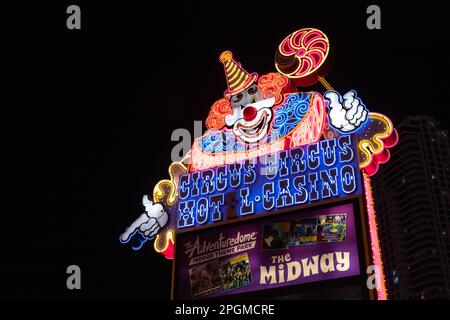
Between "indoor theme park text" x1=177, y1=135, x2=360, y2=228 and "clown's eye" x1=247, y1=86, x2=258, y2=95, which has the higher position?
"clown's eye" x1=247, y1=86, x2=258, y2=95

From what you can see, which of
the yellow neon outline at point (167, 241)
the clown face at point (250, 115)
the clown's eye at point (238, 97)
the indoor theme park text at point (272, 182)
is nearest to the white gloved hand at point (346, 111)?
the indoor theme park text at point (272, 182)

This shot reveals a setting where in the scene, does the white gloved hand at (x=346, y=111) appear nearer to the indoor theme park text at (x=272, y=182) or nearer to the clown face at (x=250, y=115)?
the indoor theme park text at (x=272, y=182)

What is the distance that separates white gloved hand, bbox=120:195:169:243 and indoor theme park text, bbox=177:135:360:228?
68 cm

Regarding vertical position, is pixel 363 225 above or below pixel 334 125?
below

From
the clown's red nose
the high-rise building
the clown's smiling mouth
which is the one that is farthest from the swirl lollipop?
the high-rise building

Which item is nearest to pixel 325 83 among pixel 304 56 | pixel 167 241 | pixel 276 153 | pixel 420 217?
pixel 304 56

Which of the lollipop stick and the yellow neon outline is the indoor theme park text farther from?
the lollipop stick

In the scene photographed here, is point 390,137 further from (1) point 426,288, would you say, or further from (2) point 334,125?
(1) point 426,288

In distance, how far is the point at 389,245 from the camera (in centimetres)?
8250

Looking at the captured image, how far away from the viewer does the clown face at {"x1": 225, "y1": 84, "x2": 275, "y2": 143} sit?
17453 millimetres

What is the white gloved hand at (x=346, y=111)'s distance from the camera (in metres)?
15.9

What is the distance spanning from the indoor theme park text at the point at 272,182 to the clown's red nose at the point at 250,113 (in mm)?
1544
